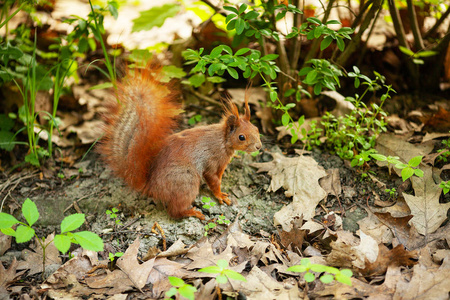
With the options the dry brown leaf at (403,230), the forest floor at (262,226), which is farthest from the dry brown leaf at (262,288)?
the dry brown leaf at (403,230)

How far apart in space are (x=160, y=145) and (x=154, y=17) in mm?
1579

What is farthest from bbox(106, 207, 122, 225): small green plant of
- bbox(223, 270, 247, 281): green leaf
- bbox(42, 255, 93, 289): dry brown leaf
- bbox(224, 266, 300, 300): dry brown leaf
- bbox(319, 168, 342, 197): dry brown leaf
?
bbox(319, 168, 342, 197): dry brown leaf

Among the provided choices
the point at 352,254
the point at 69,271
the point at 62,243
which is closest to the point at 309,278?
the point at 352,254

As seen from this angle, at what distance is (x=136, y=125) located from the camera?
2516 millimetres

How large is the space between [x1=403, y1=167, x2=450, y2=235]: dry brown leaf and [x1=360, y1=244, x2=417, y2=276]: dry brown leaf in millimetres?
357

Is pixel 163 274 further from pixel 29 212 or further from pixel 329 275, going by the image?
pixel 329 275

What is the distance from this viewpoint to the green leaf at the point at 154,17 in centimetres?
345

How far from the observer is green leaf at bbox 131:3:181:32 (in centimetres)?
345

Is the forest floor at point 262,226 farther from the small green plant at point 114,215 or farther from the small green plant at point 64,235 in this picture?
the small green plant at point 64,235

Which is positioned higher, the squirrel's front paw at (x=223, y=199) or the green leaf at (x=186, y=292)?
the green leaf at (x=186, y=292)

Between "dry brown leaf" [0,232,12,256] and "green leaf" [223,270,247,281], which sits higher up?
"green leaf" [223,270,247,281]

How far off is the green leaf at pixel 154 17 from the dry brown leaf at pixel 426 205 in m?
2.55

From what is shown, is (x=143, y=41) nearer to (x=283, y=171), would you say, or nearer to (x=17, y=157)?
(x=17, y=157)

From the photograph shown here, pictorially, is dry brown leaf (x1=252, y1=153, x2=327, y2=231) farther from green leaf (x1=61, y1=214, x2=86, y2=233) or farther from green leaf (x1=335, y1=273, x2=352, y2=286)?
green leaf (x1=61, y1=214, x2=86, y2=233)
